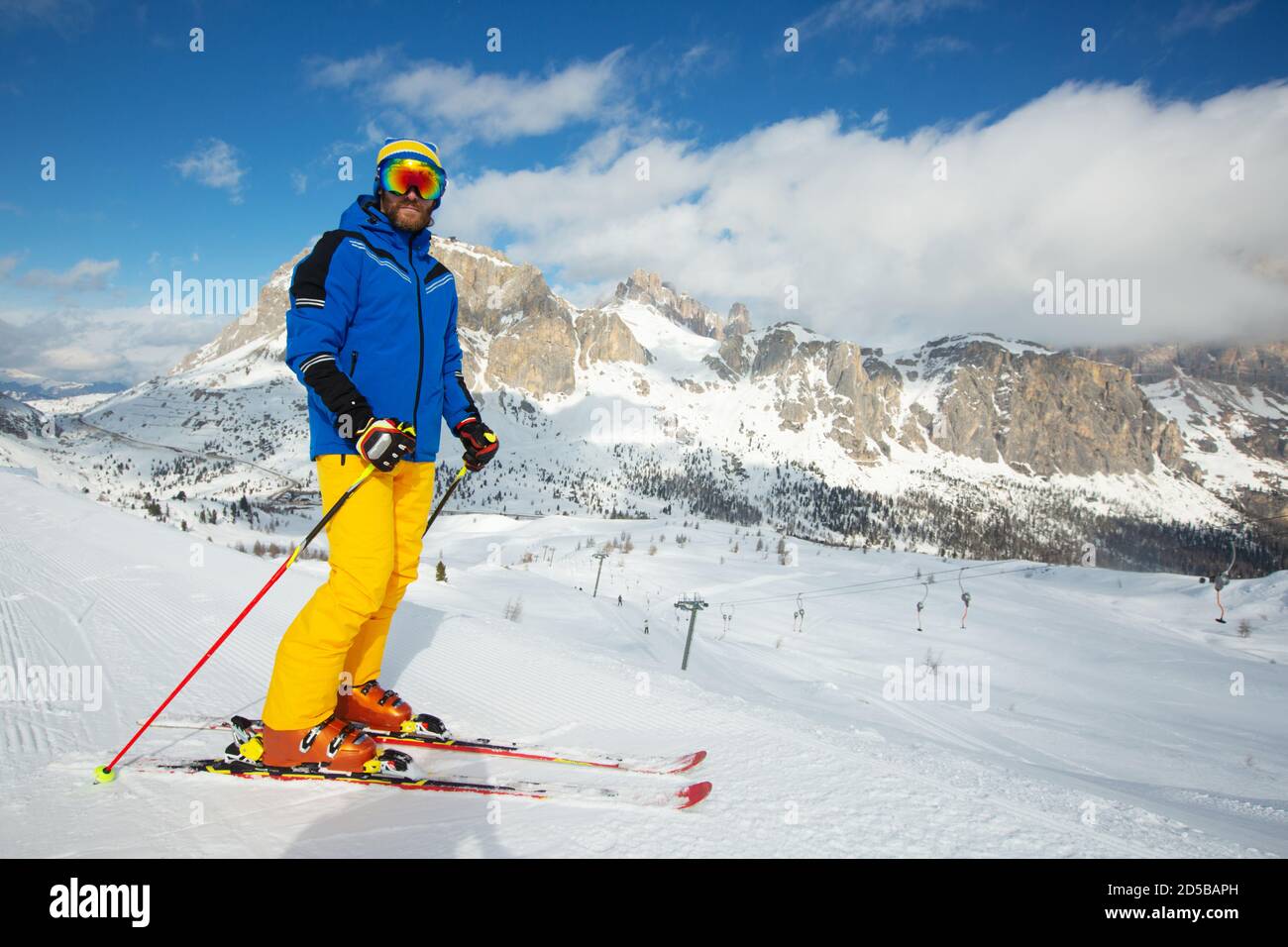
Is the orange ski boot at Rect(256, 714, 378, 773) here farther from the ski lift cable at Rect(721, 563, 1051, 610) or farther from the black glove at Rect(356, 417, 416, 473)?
the ski lift cable at Rect(721, 563, 1051, 610)

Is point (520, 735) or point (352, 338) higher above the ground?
point (352, 338)

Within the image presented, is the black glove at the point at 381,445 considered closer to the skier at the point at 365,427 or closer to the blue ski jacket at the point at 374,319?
the skier at the point at 365,427

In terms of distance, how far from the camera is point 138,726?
3.13m

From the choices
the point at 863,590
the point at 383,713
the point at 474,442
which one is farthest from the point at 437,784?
the point at 863,590

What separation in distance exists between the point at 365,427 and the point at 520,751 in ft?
6.14

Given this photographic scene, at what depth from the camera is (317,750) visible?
275 centimetres

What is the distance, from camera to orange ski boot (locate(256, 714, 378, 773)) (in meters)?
2.72

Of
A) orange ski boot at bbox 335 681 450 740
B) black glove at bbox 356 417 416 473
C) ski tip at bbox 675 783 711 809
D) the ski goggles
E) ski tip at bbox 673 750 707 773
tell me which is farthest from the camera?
orange ski boot at bbox 335 681 450 740

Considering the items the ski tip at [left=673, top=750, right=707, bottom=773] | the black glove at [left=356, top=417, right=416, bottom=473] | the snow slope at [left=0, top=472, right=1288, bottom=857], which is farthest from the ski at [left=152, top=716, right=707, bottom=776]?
the black glove at [left=356, top=417, right=416, bottom=473]

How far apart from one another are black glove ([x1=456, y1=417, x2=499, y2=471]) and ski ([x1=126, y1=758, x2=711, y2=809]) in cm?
174

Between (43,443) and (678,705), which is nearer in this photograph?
(678,705)
